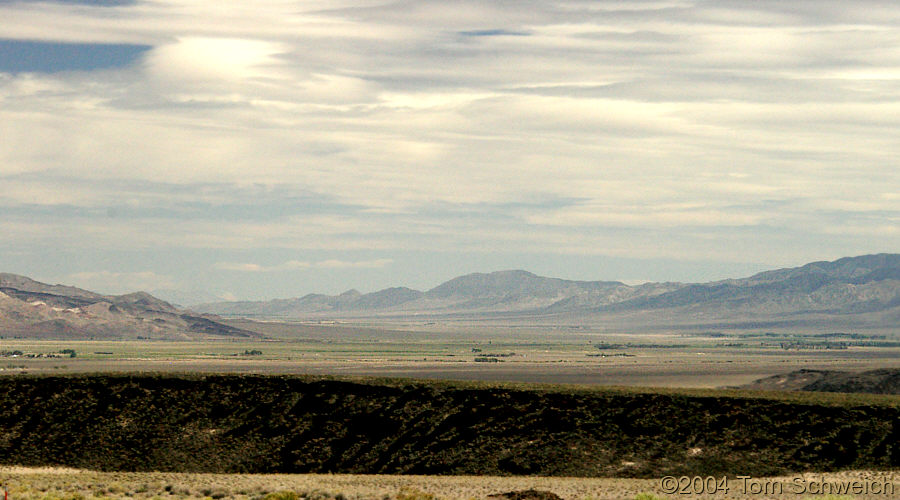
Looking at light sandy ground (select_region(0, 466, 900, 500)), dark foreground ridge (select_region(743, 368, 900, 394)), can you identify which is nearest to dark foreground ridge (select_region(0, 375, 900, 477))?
light sandy ground (select_region(0, 466, 900, 500))

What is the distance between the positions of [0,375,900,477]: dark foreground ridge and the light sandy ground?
3904mm

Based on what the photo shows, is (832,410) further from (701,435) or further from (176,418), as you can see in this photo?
(176,418)

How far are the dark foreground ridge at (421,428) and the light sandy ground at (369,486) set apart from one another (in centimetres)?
390

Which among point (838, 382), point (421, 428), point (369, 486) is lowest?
point (369, 486)

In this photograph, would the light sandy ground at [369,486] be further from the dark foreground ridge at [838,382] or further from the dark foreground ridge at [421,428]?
the dark foreground ridge at [838,382]

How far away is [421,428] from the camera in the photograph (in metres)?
70.4

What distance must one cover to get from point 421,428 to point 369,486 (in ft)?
56.4

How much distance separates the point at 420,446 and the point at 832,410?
26413mm

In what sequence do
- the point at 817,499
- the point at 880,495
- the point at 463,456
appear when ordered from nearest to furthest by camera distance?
the point at 817,499, the point at 880,495, the point at 463,456

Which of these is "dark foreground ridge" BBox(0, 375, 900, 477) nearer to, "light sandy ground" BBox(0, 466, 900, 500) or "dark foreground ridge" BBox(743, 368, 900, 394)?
"light sandy ground" BBox(0, 466, 900, 500)

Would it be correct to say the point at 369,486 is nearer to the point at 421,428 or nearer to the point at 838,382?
the point at 421,428

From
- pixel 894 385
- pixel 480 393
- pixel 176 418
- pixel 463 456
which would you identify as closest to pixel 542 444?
pixel 463 456

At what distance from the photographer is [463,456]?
65.3 m

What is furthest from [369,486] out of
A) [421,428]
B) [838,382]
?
[838,382]
